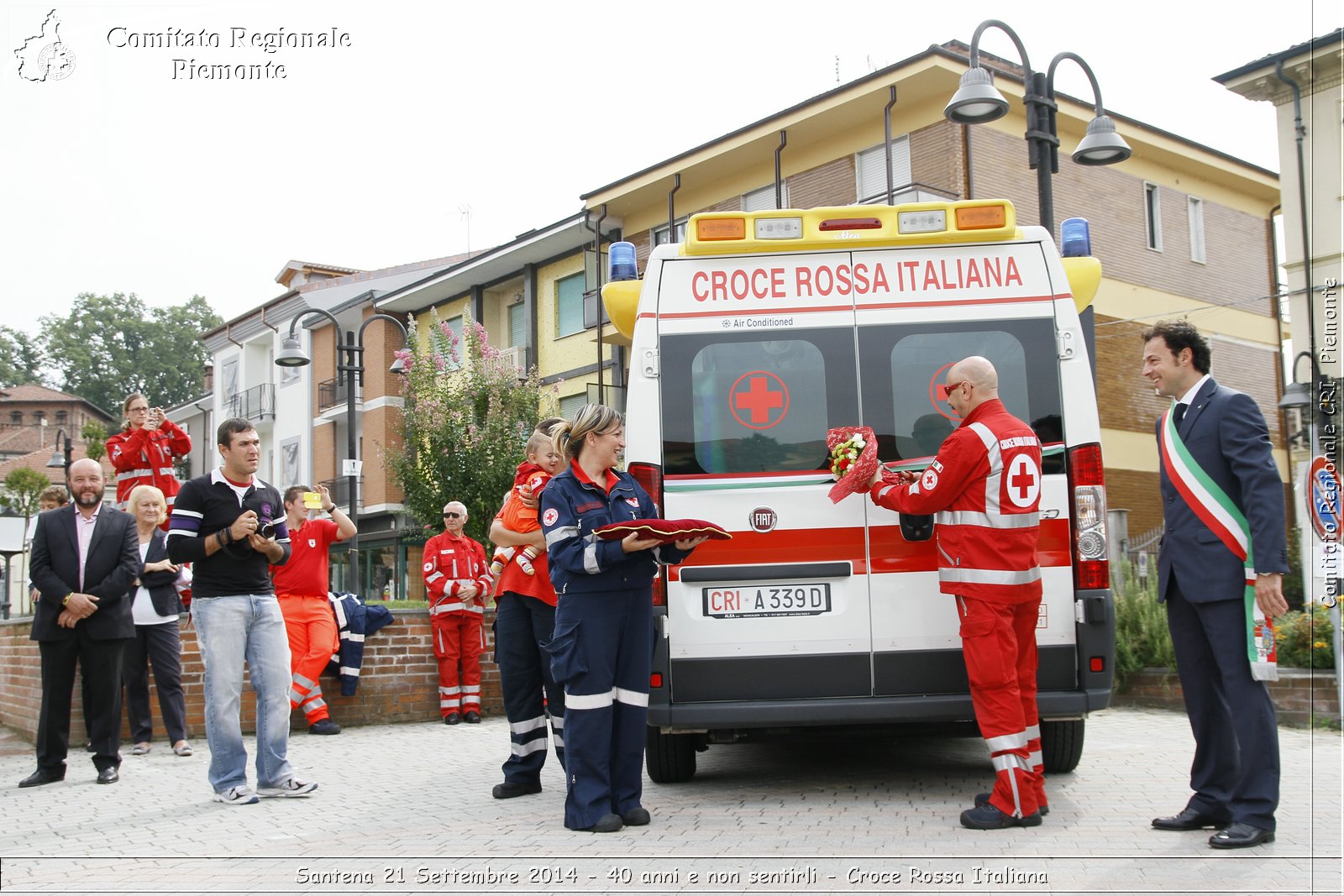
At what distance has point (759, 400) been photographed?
6.27 meters

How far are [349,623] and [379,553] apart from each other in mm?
31213

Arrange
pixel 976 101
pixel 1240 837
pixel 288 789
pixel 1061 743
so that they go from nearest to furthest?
pixel 1240 837, pixel 1061 743, pixel 288 789, pixel 976 101

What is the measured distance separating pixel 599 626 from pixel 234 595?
2315 millimetres

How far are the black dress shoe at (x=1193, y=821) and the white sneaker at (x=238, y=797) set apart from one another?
464cm

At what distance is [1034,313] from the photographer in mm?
6223

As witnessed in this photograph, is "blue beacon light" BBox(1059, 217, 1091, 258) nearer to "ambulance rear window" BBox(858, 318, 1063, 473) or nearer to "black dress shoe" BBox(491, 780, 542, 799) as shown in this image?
"ambulance rear window" BBox(858, 318, 1063, 473)

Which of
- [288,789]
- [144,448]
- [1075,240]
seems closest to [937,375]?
[1075,240]

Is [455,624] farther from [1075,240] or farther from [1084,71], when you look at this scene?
[1084,71]

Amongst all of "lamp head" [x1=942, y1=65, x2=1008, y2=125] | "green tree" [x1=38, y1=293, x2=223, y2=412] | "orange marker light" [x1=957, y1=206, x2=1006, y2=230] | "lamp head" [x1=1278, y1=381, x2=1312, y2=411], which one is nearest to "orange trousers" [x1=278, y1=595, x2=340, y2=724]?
A: "orange marker light" [x1=957, y1=206, x2=1006, y2=230]

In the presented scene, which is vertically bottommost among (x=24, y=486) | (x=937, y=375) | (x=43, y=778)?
(x=43, y=778)

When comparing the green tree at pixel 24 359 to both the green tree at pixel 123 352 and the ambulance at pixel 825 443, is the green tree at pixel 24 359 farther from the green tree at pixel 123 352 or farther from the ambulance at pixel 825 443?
→ the ambulance at pixel 825 443

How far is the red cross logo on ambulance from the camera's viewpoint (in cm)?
558

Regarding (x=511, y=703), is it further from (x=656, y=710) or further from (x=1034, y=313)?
(x=1034, y=313)

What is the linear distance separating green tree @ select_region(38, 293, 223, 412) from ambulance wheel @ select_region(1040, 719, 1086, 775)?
6843cm
